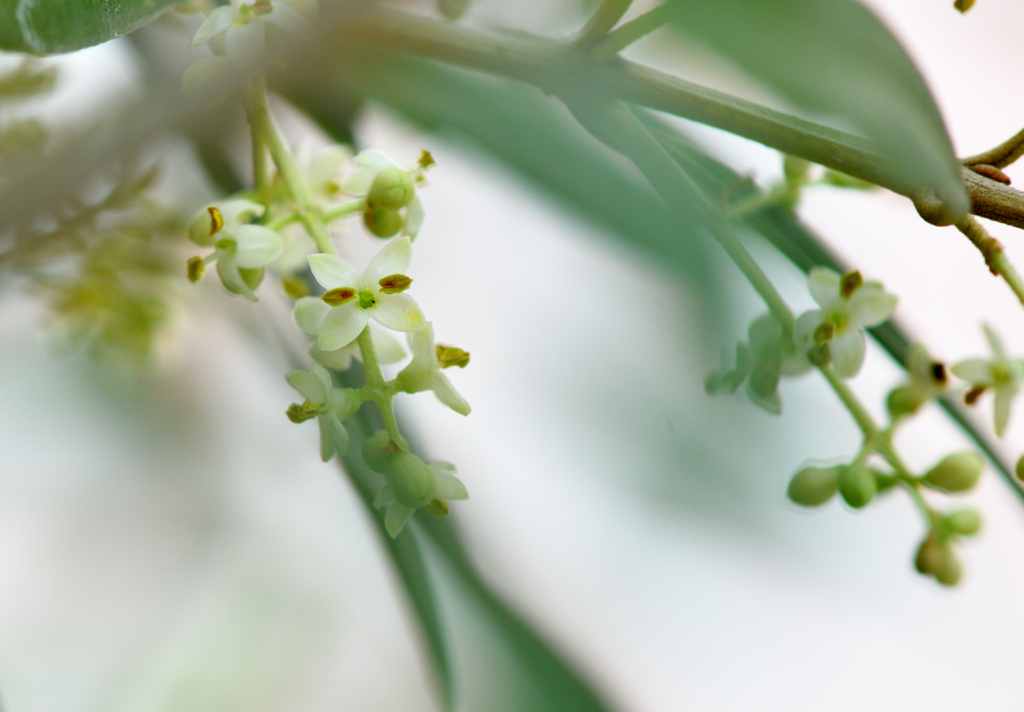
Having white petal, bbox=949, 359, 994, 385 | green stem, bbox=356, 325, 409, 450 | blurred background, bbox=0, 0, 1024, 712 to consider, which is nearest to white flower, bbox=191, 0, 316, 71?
green stem, bbox=356, 325, 409, 450

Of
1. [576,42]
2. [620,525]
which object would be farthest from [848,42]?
[620,525]

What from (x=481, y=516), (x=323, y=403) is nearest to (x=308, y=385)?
(x=323, y=403)

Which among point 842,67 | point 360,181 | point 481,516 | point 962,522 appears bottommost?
point 481,516

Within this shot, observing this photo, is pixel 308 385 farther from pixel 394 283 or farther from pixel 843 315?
pixel 843 315

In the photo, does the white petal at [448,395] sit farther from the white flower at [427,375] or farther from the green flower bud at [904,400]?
the green flower bud at [904,400]

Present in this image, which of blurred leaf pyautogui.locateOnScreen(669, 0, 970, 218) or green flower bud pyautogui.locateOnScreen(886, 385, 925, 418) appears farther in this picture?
green flower bud pyautogui.locateOnScreen(886, 385, 925, 418)

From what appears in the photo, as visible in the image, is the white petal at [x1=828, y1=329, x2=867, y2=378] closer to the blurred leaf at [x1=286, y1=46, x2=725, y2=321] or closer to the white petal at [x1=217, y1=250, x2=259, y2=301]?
the blurred leaf at [x1=286, y1=46, x2=725, y2=321]

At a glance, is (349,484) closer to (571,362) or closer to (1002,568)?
(571,362)

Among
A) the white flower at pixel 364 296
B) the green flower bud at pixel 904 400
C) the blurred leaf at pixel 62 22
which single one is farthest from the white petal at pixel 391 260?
the green flower bud at pixel 904 400
